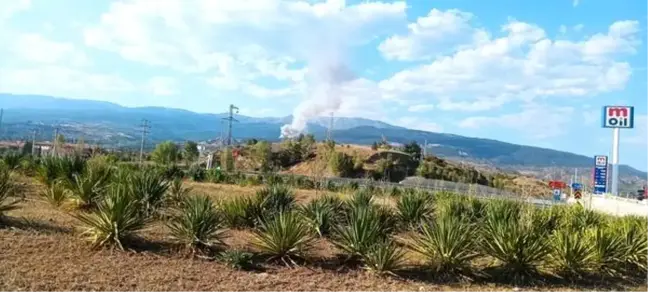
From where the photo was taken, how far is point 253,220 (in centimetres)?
1168

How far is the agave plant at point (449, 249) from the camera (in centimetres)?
895

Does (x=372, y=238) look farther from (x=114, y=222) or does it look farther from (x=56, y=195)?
(x=56, y=195)

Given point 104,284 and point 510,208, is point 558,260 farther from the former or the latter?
point 104,284

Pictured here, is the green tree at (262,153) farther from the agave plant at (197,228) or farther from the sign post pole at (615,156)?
the agave plant at (197,228)

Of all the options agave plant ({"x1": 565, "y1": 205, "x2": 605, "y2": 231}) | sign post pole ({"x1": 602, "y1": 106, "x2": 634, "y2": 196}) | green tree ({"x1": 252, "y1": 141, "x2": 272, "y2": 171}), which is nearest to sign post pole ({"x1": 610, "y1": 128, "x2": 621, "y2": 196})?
sign post pole ({"x1": 602, "y1": 106, "x2": 634, "y2": 196})

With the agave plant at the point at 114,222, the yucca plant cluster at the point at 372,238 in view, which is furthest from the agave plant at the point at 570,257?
the agave plant at the point at 114,222

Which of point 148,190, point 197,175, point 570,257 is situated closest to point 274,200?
point 148,190

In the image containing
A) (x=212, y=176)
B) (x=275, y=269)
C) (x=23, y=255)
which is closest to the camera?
(x=23, y=255)

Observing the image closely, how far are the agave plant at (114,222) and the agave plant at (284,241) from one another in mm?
1918

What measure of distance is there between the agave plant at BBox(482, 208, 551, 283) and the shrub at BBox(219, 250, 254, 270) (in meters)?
3.91

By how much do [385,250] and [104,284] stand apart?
12.8ft

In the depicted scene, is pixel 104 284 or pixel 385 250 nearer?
pixel 104 284

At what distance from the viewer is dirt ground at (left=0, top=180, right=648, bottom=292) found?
278 inches

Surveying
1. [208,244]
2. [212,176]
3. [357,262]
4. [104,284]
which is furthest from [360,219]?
[212,176]
